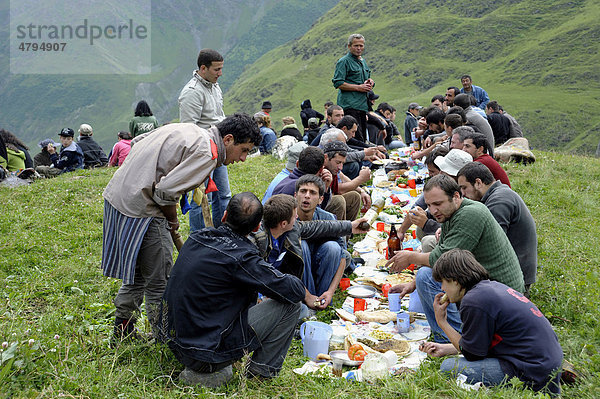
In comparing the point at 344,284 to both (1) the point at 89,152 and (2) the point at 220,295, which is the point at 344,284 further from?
(1) the point at 89,152

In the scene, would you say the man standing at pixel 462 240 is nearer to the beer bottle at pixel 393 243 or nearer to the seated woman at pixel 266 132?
the beer bottle at pixel 393 243

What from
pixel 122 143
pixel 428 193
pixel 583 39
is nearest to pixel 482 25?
pixel 583 39

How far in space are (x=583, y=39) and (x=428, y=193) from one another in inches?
3299

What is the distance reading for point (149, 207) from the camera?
13.1 feet

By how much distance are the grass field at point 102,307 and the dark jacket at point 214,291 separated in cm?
30

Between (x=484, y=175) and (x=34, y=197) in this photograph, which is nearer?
(x=484, y=175)

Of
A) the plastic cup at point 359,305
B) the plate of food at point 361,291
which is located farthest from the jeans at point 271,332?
the plate of food at point 361,291

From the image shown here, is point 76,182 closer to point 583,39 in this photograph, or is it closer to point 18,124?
point 583,39

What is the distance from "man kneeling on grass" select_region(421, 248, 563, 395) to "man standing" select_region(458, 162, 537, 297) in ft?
4.68

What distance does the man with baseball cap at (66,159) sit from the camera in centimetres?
1284

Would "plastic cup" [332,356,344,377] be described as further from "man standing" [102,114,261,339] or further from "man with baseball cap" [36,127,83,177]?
"man with baseball cap" [36,127,83,177]

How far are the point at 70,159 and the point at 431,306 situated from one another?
1169cm

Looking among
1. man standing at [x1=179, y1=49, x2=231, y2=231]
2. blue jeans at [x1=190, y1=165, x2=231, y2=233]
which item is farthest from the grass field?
man standing at [x1=179, y1=49, x2=231, y2=231]

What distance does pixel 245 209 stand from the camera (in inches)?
141
